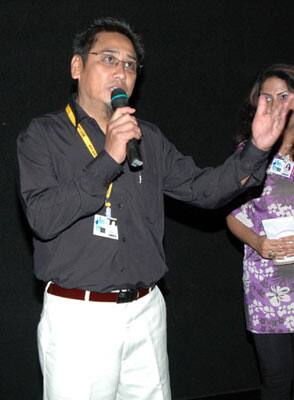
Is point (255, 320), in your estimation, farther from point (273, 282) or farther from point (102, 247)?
point (102, 247)

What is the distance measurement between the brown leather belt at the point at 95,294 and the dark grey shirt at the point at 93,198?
3 cm

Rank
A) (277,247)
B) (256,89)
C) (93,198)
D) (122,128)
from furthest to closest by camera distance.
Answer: (256,89)
(277,247)
(93,198)
(122,128)

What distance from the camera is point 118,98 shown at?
1.72 meters

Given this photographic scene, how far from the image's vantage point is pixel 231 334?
339 cm

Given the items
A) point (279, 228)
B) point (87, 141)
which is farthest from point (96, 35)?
point (279, 228)

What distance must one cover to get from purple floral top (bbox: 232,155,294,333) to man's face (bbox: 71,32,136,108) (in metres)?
0.90

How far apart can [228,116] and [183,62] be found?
41 centimetres

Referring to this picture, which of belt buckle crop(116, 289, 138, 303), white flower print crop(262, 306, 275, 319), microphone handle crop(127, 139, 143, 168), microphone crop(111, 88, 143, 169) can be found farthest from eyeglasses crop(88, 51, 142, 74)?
white flower print crop(262, 306, 275, 319)

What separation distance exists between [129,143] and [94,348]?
0.74 meters

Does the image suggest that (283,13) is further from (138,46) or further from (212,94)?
(138,46)

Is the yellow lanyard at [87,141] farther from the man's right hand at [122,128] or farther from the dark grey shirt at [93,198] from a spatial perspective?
the man's right hand at [122,128]

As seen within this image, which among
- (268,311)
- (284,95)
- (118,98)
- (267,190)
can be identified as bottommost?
(268,311)

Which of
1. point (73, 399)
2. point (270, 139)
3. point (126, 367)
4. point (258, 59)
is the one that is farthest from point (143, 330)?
point (258, 59)

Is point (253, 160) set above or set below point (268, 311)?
above
